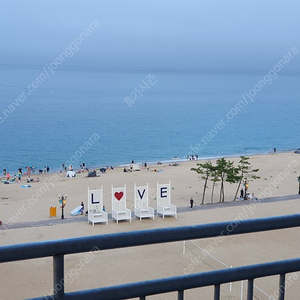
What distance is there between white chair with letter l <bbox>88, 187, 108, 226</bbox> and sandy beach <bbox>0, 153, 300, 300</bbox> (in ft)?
0.98

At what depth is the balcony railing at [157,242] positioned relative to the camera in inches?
68.8

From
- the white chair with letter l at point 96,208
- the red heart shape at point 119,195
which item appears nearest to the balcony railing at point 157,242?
the white chair with letter l at point 96,208

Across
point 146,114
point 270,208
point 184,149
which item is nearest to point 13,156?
point 184,149

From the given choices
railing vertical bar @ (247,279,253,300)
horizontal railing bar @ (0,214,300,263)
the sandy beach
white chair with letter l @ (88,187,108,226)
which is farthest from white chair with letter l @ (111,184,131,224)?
horizontal railing bar @ (0,214,300,263)

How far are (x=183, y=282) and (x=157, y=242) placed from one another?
0.21 m

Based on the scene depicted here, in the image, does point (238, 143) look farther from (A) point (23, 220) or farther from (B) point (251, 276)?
(B) point (251, 276)

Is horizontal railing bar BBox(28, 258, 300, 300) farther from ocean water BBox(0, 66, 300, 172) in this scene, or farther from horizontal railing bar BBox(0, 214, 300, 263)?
ocean water BBox(0, 66, 300, 172)

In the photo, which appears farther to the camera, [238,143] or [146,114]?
[146,114]

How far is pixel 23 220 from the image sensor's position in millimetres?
22953

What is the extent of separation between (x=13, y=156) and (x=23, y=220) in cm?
2999

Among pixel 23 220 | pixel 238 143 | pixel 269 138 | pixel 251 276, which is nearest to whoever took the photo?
pixel 251 276

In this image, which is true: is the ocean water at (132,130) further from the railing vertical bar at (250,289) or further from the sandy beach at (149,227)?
the railing vertical bar at (250,289)

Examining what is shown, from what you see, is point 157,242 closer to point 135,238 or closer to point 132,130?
point 135,238

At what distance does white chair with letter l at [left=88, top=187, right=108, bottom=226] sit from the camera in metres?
20.8
